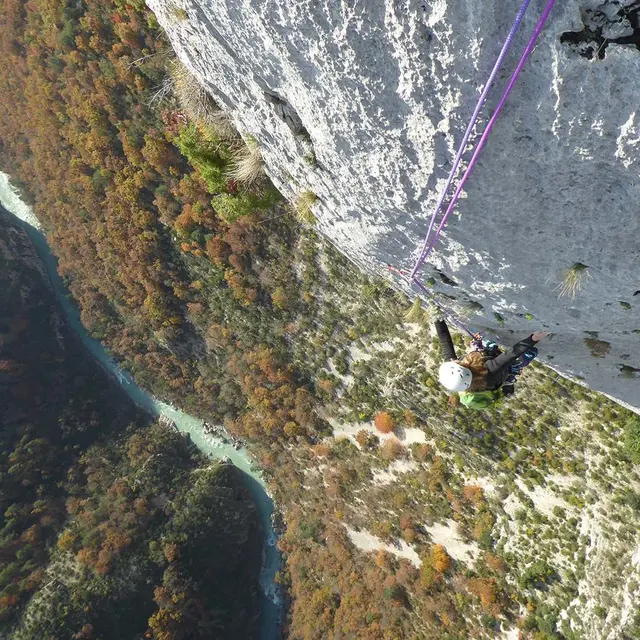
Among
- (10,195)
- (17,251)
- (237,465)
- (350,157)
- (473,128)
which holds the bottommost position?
(237,465)

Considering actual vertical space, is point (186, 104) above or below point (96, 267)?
above

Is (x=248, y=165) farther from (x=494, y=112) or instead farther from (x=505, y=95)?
(x=505, y=95)

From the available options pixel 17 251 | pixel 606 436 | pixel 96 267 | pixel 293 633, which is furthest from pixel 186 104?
pixel 293 633

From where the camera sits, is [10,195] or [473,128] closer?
[473,128]

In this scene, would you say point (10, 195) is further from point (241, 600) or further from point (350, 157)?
point (350, 157)

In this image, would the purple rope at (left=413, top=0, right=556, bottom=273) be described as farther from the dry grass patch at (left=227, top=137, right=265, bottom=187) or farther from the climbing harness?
the dry grass patch at (left=227, top=137, right=265, bottom=187)

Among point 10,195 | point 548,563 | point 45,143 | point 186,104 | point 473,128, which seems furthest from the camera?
point 10,195

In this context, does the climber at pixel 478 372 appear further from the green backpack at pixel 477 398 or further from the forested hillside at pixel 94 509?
the forested hillside at pixel 94 509

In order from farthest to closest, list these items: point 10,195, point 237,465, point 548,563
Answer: point 10,195, point 237,465, point 548,563
